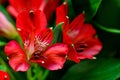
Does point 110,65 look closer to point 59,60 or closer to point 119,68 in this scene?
point 119,68

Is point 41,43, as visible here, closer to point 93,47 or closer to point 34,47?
point 34,47

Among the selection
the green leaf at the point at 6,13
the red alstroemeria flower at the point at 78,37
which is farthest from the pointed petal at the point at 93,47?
the green leaf at the point at 6,13

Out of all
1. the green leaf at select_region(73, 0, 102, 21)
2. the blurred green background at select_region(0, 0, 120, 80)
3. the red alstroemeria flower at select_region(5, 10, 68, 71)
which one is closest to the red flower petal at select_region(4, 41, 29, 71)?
the red alstroemeria flower at select_region(5, 10, 68, 71)

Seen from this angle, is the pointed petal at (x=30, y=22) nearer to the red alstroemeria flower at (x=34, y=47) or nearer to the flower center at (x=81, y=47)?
the red alstroemeria flower at (x=34, y=47)

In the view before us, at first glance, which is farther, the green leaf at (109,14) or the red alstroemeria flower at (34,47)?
the green leaf at (109,14)

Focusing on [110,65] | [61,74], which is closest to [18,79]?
[61,74]

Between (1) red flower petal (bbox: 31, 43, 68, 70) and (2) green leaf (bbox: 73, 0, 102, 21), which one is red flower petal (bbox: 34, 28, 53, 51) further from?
(2) green leaf (bbox: 73, 0, 102, 21)

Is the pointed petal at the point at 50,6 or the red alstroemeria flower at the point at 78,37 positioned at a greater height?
the pointed petal at the point at 50,6
